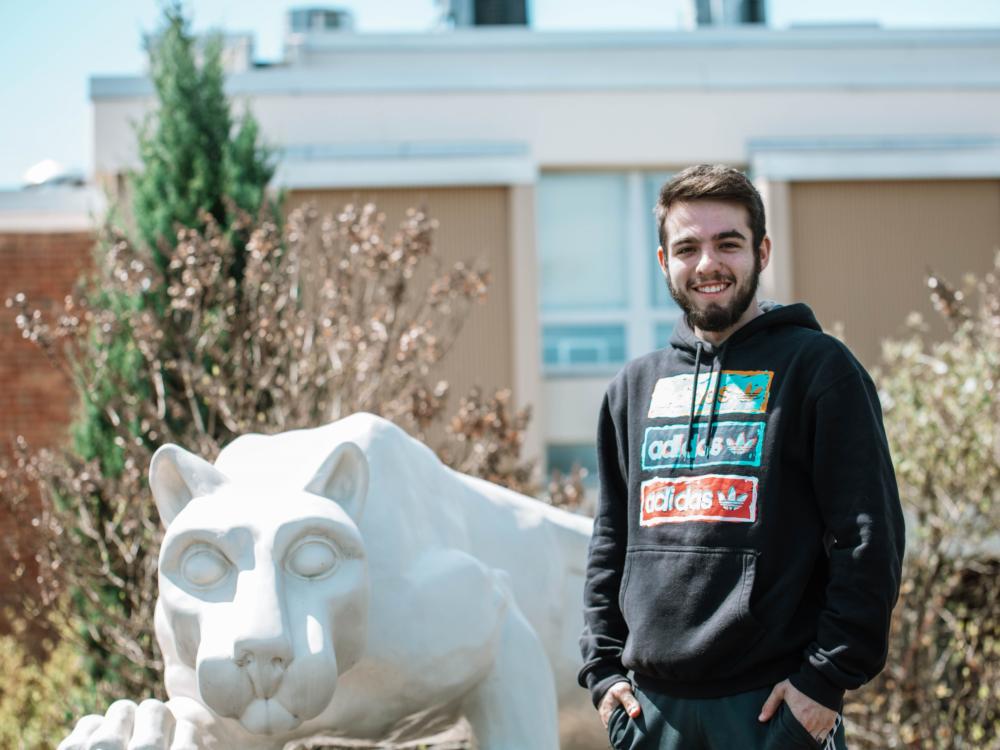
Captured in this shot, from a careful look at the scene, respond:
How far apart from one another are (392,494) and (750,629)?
4.19 ft

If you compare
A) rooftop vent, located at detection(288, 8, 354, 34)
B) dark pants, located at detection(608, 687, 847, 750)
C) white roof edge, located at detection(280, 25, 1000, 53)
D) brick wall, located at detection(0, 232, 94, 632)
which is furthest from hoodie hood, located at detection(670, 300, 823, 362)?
rooftop vent, located at detection(288, 8, 354, 34)

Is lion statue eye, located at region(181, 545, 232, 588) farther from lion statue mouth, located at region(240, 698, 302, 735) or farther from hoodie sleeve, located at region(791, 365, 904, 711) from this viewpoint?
hoodie sleeve, located at region(791, 365, 904, 711)

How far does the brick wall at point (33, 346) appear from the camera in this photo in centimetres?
995

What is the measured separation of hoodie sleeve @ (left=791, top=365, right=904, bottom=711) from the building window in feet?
28.4

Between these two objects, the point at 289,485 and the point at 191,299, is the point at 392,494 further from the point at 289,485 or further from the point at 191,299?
the point at 191,299

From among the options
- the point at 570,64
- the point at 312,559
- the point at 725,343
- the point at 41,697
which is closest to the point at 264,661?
the point at 312,559

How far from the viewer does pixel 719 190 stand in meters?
2.67

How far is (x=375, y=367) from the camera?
19.0 feet

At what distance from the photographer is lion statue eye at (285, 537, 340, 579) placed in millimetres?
2846

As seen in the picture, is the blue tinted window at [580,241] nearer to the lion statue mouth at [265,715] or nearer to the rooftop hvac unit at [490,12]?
the rooftop hvac unit at [490,12]

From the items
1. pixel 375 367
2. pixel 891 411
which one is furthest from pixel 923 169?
pixel 375 367

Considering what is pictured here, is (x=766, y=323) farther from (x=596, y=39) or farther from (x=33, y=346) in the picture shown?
(x=596, y=39)

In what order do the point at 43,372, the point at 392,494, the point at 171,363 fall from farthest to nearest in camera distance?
the point at 43,372 → the point at 171,363 → the point at 392,494

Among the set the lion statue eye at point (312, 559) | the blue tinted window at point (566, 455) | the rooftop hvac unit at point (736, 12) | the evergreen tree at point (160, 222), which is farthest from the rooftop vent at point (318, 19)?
the lion statue eye at point (312, 559)
